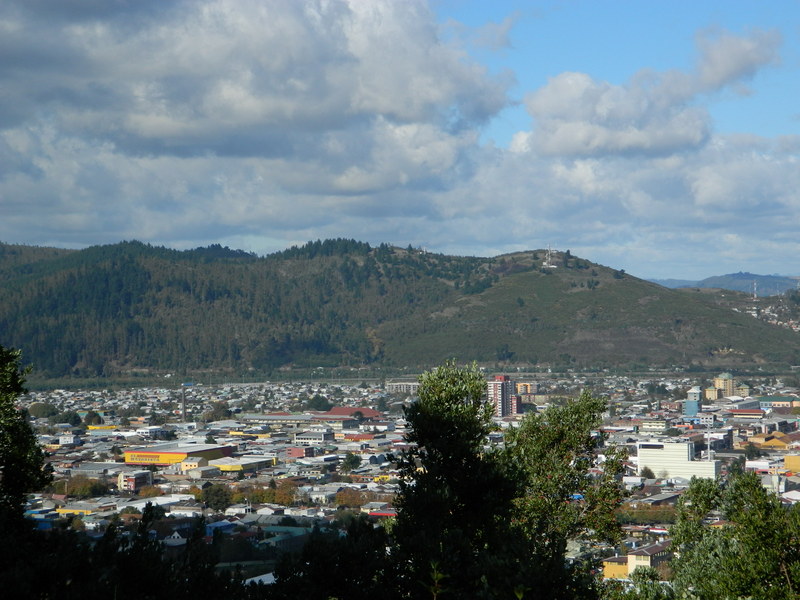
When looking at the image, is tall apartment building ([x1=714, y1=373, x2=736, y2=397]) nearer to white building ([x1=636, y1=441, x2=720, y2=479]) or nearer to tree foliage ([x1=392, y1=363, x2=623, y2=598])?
white building ([x1=636, y1=441, x2=720, y2=479])

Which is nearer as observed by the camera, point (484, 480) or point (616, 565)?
point (484, 480)

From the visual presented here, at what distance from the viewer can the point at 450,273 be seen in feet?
618

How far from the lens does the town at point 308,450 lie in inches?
1425

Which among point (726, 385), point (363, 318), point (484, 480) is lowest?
point (726, 385)

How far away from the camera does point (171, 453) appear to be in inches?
2630

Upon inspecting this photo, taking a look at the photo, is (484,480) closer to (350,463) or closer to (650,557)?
(650,557)

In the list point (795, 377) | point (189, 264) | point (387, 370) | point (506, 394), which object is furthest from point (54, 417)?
point (189, 264)


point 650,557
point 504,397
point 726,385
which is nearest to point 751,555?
point 650,557

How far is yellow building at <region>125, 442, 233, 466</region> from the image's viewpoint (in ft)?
217

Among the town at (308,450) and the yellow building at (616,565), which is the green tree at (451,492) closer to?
the town at (308,450)

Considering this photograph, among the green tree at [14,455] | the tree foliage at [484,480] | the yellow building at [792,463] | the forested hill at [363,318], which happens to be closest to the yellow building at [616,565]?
the tree foliage at [484,480]

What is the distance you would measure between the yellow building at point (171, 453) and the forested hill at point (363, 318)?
59.6 metres

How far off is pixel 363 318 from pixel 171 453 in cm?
11123

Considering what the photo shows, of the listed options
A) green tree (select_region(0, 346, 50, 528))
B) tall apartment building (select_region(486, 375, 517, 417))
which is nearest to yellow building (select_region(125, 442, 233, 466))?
tall apartment building (select_region(486, 375, 517, 417))
